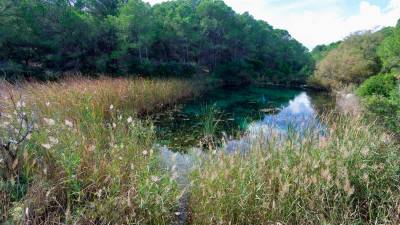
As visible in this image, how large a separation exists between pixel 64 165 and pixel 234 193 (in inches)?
67.9

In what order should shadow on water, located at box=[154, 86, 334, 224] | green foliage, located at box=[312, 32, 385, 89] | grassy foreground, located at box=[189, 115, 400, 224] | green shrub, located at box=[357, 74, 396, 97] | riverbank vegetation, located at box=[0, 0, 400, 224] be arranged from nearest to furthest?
riverbank vegetation, located at box=[0, 0, 400, 224] < grassy foreground, located at box=[189, 115, 400, 224] < shadow on water, located at box=[154, 86, 334, 224] < green shrub, located at box=[357, 74, 396, 97] < green foliage, located at box=[312, 32, 385, 89]

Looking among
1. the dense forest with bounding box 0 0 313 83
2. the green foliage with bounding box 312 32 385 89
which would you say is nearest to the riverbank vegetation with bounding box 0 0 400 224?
the dense forest with bounding box 0 0 313 83

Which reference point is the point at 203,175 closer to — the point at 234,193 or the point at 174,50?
the point at 234,193

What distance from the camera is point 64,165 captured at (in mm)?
2654

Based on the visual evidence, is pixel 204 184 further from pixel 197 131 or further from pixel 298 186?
pixel 197 131

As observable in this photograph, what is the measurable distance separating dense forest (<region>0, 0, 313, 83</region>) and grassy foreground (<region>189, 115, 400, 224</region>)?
40.7ft

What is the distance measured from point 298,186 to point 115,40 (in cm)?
2013

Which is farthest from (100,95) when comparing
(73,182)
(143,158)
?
(73,182)

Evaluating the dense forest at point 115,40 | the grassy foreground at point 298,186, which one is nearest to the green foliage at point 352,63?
the dense forest at point 115,40

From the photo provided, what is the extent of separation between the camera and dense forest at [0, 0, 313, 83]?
1650 centimetres

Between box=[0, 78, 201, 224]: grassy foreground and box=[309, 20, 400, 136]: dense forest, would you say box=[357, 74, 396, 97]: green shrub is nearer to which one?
box=[309, 20, 400, 136]: dense forest

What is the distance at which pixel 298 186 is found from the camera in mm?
2869

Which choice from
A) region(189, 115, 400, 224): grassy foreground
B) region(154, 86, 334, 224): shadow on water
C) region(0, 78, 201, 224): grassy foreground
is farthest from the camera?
region(154, 86, 334, 224): shadow on water

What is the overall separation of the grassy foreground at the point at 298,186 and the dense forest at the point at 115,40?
489 inches
